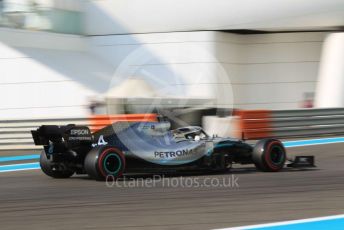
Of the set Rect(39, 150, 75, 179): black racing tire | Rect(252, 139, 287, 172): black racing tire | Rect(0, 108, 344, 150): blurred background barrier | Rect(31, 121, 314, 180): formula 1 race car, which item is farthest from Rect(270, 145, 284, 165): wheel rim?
Rect(0, 108, 344, 150): blurred background barrier

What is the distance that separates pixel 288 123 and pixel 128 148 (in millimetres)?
7980

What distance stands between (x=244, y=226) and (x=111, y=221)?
1.18m

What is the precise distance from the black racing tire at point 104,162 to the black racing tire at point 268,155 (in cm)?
208

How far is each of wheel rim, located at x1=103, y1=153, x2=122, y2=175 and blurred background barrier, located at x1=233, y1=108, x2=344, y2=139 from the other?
282 inches

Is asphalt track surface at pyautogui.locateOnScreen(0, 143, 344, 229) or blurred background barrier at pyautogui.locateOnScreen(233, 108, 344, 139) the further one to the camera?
blurred background barrier at pyautogui.locateOnScreen(233, 108, 344, 139)

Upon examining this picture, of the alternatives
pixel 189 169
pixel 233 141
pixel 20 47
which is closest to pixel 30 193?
pixel 189 169

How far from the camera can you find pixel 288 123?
15.5 m

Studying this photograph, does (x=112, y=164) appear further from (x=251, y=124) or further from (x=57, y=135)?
(x=251, y=124)

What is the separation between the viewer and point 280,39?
1977cm

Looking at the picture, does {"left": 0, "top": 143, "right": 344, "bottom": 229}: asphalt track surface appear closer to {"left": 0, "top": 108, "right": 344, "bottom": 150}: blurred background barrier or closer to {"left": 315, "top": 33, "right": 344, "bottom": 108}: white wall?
{"left": 0, "top": 108, "right": 344, "bottom": 150}: blurred background barrier

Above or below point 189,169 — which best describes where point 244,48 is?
above

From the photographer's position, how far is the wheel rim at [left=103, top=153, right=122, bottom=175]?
313 inches

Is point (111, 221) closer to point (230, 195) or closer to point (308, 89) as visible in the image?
point (230, 195)

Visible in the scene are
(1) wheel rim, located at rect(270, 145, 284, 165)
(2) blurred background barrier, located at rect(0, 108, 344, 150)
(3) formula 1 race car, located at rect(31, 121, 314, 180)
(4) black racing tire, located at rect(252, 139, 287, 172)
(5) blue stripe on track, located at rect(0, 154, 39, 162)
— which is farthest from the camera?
(2) blurred background barrier, located at rect(0, 108, 344, 150)
